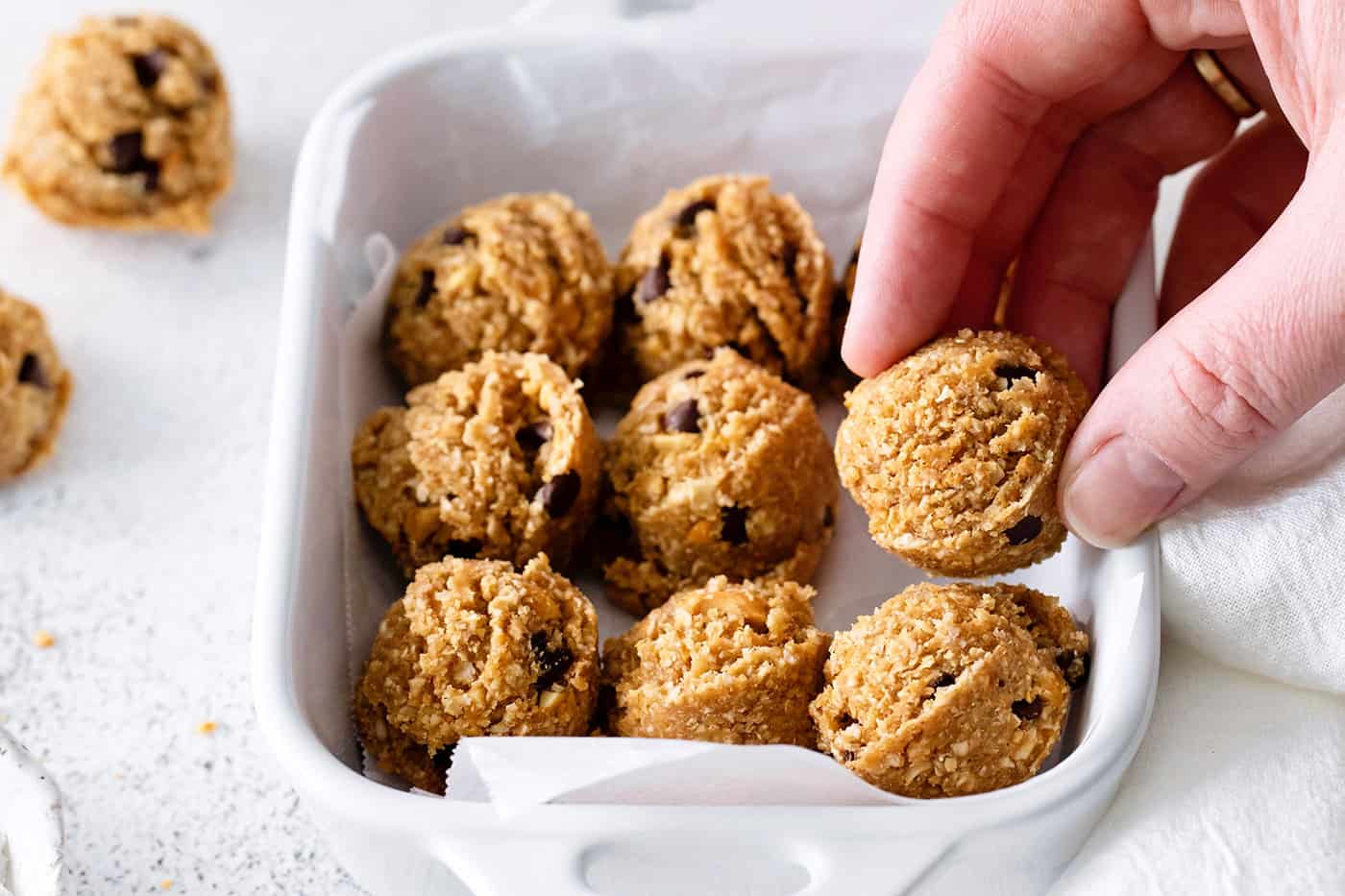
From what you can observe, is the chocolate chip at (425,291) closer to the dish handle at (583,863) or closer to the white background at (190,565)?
the white background at (190,565)

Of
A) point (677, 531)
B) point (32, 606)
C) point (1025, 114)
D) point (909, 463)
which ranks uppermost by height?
point (1025, 114)

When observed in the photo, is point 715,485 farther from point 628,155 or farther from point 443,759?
point 628,155

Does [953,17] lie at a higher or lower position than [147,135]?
higher

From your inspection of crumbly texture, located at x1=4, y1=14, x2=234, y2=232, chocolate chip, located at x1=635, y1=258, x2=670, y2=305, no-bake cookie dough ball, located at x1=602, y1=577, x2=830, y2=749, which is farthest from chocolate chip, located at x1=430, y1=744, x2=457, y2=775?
crumbly texture, located at x1=4, y1=14, x2=234, y2=232

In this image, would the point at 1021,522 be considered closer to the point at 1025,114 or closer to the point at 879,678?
the point at 879,678

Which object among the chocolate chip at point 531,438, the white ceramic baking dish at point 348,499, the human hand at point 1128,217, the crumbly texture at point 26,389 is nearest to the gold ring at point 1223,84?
the human hand at point 1128,217

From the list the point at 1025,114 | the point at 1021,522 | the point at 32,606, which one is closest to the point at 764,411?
the point at 1021,522
